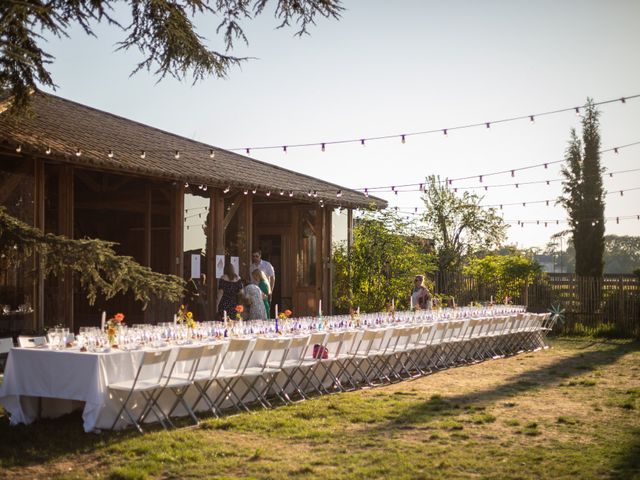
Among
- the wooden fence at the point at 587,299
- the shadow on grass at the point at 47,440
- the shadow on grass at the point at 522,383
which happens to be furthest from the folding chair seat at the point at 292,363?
the wooden fence at the point at 587,299

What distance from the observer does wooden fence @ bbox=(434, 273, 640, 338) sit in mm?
18859

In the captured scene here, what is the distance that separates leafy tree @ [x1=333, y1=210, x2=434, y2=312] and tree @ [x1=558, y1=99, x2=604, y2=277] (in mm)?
A: 15839

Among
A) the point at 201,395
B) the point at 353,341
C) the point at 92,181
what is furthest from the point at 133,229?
the point at 201,395

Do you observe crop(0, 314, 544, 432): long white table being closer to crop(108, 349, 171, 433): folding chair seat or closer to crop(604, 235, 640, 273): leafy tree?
crop(108, 349, 171, 433): folding chair seat

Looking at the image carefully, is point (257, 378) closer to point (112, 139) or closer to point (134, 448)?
point (134, 448)

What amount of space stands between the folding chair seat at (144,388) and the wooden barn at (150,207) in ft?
9.80

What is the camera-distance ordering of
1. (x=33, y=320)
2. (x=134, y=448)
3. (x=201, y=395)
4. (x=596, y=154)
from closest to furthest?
1. (x=134, y=448)
2. (x=201, y=395)
3. (x=33, y=320)
4. (x=596, y=154)

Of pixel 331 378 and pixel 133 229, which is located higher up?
pixel 133 229

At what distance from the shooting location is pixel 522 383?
11.0 metres

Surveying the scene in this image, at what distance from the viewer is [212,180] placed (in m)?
13.6

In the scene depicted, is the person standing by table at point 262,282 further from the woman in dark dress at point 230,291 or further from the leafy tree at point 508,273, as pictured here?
the leafy tree at point 508,273

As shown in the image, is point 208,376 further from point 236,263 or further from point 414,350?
point 236,263

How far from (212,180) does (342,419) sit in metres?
6.57

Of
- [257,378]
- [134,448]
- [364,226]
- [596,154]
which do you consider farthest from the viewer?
[596,154]
